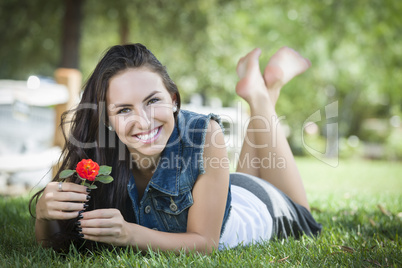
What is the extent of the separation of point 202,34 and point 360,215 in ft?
24.9

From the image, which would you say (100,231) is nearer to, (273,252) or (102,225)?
(102,225)

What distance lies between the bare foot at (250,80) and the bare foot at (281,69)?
0.10m

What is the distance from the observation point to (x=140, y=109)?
1.96m

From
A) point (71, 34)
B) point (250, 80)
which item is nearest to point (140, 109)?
point (250, 80)

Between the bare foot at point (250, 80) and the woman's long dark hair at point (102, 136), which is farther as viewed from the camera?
the bare foot at point (250, 80)

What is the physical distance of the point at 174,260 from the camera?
1796mm

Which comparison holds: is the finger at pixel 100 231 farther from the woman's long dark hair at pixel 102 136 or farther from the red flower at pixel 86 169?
the woman's long dark hair at pixel 102 136

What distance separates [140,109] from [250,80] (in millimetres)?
1429

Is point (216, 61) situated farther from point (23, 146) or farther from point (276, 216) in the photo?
point (276, 216)

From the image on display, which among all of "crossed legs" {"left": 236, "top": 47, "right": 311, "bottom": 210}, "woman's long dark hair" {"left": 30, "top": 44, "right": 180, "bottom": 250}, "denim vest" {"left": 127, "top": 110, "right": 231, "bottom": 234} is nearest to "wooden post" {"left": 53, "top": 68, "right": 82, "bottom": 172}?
"crossed legs" {"left": 236, "top": 47, "right": 311, "bottom": 210}

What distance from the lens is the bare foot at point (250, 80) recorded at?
310cm

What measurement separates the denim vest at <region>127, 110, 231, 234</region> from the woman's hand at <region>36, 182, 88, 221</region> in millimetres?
412

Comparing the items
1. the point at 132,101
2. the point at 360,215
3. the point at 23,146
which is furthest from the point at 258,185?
the point at 23,146

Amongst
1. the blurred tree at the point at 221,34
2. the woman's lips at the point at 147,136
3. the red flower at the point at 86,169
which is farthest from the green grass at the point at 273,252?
the blurred tree at the point at 221,34
